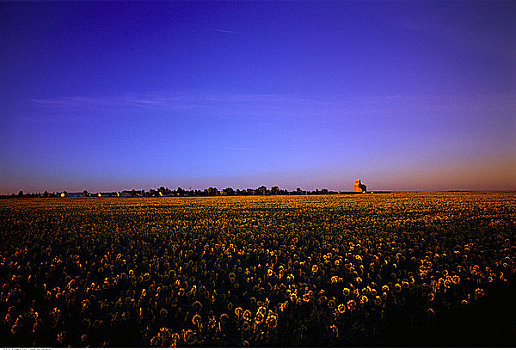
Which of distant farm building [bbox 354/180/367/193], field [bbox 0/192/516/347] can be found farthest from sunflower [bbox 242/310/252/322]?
distant farm building [bbox 354/180/367/193]

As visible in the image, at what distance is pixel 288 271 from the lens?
852cm

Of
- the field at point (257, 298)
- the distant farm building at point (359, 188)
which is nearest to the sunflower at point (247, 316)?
the field at point (257, 298)

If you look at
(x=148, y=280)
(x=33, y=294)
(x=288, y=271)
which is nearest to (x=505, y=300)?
(x=288, y=271)

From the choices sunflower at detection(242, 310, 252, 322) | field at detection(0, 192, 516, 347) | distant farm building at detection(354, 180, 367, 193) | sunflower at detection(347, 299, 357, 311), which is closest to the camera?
field at detection(0, 192, 516, 347)

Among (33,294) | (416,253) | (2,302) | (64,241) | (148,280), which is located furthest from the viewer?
(64,241)

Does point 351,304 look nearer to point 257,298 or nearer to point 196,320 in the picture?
point 257,298

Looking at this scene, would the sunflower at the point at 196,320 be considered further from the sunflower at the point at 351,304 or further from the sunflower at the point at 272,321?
the sunflower at the point at 351,304

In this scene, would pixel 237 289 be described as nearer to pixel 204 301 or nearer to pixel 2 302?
pixel 204 301

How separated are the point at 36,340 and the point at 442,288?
32.5 feet

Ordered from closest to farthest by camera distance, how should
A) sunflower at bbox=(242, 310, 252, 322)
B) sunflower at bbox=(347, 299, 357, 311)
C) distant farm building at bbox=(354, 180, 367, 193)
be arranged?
1. sunflower at bbox=(242, 310, 252, 322)
2. sunflower at bbox=(347, 299, 357, 311)
3. distant farm building at bbox=(354, 180, 367, 193)

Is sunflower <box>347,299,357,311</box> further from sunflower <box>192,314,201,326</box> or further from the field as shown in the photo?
sunflower <box>192,314,201,326</box>

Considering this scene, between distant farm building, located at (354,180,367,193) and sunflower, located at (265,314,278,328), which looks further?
distant farm building, located at (354,180,367,193)

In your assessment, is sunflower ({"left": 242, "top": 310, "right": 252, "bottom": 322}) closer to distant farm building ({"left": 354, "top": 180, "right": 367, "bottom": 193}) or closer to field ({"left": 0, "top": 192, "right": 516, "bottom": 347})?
field ({"left": 0, "top": 192, "right": 516, "bottom": 347})

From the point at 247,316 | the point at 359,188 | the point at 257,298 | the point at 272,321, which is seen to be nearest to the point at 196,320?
the point at 247,316
